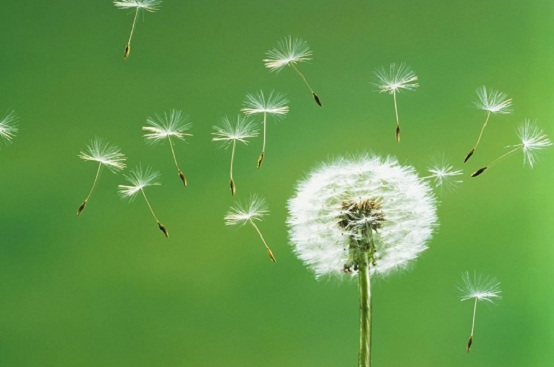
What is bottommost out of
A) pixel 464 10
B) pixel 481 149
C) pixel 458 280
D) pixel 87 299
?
pixel 87 299

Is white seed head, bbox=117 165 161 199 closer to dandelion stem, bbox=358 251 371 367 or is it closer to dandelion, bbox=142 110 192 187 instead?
dandelion, bbox=142 110 192 187

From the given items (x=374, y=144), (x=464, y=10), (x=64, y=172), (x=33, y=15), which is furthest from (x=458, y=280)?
(x=33, y=15)

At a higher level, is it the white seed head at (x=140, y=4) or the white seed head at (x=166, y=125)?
the white seed head at (x=140, y=4)

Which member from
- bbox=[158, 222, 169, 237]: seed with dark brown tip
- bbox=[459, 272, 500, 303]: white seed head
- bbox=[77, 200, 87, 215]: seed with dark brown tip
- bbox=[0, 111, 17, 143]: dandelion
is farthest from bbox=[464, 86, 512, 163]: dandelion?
bbox=[0, 111, 17, 143]: dandelion

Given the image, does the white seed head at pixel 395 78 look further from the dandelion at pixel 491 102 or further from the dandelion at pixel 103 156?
the dandelion at pixel 103 156

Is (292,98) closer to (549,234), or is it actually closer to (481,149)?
(481,149)

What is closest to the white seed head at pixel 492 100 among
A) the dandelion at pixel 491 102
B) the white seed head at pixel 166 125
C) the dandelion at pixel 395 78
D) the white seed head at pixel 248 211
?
the dandelion at pixel 491 102
